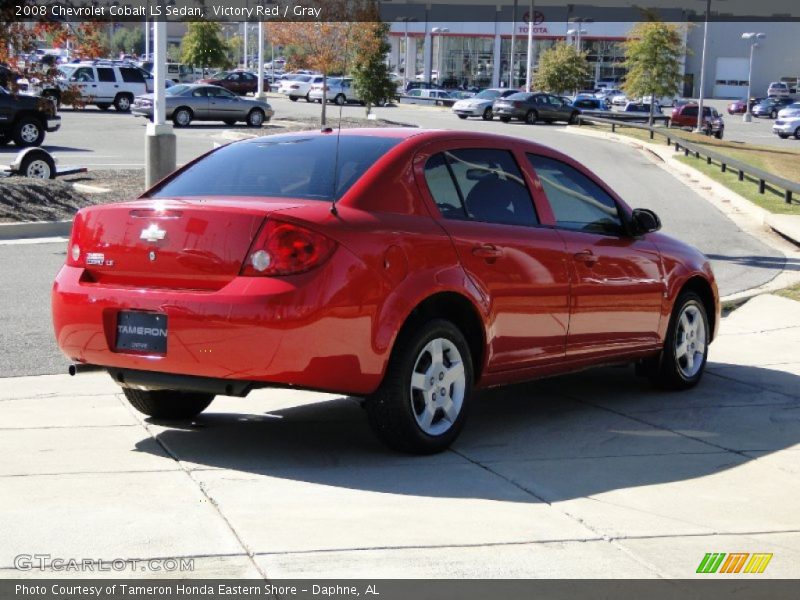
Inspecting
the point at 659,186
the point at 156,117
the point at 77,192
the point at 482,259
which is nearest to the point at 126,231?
the point at 482,259

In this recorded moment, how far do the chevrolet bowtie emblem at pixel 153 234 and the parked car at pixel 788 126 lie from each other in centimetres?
6179

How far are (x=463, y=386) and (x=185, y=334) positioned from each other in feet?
5.05

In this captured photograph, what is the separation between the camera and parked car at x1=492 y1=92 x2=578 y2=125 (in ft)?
182

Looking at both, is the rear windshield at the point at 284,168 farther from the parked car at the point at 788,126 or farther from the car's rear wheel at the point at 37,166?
the parked car at the point at 788,126

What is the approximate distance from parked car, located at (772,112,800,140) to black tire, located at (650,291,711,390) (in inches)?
2297

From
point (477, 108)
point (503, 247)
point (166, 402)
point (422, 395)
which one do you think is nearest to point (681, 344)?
point (503, 247)

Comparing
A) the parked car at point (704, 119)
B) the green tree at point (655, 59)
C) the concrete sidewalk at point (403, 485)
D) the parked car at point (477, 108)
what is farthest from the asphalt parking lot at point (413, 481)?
the green tree at point (655, 59)

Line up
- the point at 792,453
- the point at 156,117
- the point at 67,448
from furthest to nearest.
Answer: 1. the point at 156,117
2. the point at 792,453
3. the point at 67,448

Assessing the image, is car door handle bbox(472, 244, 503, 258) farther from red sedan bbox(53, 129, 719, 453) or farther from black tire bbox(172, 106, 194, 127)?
black tire bbox(172, 106, 194, 127)

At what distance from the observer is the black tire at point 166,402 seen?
723 cm

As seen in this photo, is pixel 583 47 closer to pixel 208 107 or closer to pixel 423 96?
pixel 423 96

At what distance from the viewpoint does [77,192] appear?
763 inches

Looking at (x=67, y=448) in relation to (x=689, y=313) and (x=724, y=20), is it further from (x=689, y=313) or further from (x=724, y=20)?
(x=724, y=20)

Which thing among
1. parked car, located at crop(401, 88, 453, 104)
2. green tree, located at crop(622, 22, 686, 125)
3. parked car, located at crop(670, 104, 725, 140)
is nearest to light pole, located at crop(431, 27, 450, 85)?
parked car, located at crop(401, 88, 453, 104)
